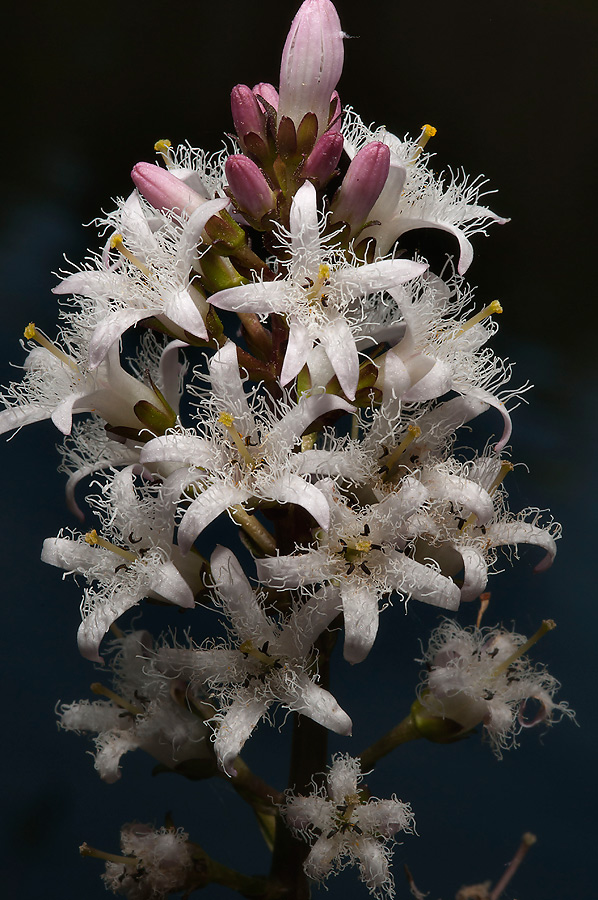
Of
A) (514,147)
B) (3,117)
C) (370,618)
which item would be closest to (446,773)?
(370,618)

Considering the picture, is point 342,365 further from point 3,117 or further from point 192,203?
point 3,117

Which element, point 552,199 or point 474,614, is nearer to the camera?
point 474,614

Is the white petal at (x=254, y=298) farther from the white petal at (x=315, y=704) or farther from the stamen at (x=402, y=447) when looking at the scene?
the white petal at (x=315, y=704)

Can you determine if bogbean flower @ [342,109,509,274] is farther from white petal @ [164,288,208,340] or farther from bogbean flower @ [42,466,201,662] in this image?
bogbean flower @ [42,466,201,662]

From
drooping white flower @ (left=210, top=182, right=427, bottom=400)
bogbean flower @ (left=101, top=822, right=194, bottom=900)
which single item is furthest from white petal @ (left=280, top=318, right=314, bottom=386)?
bogbean flower @ (left=101, top=822, right=194, bottom=900)

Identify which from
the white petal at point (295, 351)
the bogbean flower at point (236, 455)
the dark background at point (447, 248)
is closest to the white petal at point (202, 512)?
the bogbean flower at point (236, 455)

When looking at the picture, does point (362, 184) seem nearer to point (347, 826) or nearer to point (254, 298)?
point (254, 298)
